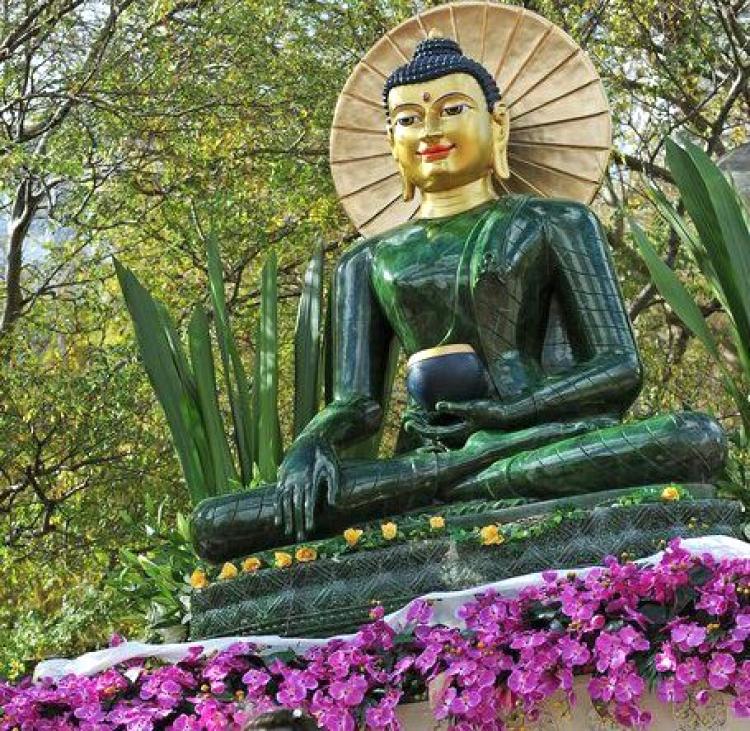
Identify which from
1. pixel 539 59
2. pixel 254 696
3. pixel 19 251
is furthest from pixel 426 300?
pixel 19 251

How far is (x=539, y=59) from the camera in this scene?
6.49 m

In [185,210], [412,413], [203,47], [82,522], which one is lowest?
[82,522]

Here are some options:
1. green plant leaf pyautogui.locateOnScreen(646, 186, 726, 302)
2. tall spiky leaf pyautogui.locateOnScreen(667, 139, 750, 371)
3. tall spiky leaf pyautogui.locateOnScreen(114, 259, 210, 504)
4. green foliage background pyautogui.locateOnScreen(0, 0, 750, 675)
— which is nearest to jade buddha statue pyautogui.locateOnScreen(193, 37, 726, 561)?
tall spiky leaf pyautogui.locateOnScreen(114, 259, 210, 504)

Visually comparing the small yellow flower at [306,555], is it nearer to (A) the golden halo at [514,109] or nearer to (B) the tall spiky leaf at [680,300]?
(A) the golden halo at [514,109]

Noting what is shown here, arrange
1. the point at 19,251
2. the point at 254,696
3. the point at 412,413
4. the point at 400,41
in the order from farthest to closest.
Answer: the point at 19,251
the point at 400,41
the point at 412,413
the point at 254,696

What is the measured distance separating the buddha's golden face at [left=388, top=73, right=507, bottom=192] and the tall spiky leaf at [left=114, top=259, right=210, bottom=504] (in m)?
1.33

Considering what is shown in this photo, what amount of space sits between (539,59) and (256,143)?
4550mm

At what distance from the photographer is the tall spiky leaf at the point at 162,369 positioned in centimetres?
678

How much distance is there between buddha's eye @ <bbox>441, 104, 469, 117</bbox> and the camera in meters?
6.11

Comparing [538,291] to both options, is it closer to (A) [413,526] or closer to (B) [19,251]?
(A) [413,526]

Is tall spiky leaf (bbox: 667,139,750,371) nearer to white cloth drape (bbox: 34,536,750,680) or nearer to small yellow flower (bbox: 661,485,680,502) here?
small yellow flower (bbox: 661,485,680,502)

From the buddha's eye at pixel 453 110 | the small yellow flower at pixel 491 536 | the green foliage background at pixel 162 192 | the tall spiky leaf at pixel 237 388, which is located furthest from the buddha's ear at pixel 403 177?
the green foliage background at pixel 162 192

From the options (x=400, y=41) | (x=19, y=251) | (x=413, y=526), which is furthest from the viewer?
(x=19, y=251)

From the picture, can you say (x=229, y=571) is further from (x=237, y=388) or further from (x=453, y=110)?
(x=237, y=388)
